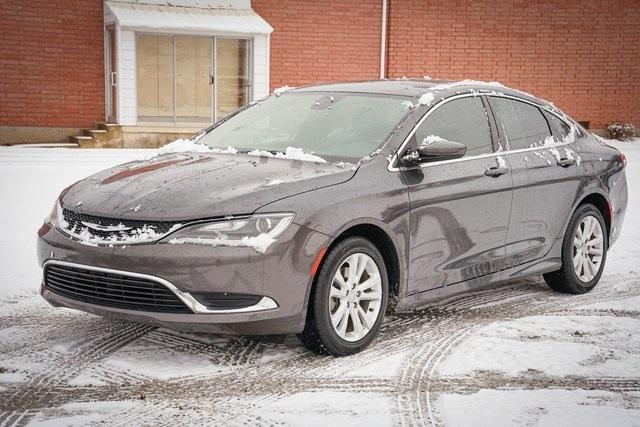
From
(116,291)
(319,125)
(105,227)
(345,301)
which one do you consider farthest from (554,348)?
(105,227)

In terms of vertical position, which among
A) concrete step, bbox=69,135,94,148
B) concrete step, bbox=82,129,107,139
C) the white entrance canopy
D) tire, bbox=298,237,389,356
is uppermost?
the white entrance canopy

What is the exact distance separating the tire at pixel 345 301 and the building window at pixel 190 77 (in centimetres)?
1735

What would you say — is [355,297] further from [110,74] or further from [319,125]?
[110,74]

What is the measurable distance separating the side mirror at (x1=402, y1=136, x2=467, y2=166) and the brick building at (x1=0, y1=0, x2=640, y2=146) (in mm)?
16194

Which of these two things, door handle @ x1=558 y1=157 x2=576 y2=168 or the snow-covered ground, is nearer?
the snow-covered ground

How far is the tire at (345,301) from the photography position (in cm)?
503

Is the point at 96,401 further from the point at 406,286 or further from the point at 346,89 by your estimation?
the point at 346,89

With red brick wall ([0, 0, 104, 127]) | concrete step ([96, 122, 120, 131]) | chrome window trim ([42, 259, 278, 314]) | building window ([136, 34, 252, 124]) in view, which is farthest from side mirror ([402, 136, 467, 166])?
red brick wall ([0, 0, 104, 127])

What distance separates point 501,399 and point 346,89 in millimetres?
2748

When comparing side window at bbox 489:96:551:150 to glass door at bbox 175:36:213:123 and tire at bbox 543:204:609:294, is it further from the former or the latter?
glass door at bbox 175:36:213:123

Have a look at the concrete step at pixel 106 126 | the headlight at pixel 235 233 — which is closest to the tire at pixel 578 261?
the headlight at pixel 235 233

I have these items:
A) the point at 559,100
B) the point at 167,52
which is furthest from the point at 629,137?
the point at 167,52

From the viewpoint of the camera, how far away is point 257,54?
22688mm

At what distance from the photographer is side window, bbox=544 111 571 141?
7.19 meters
